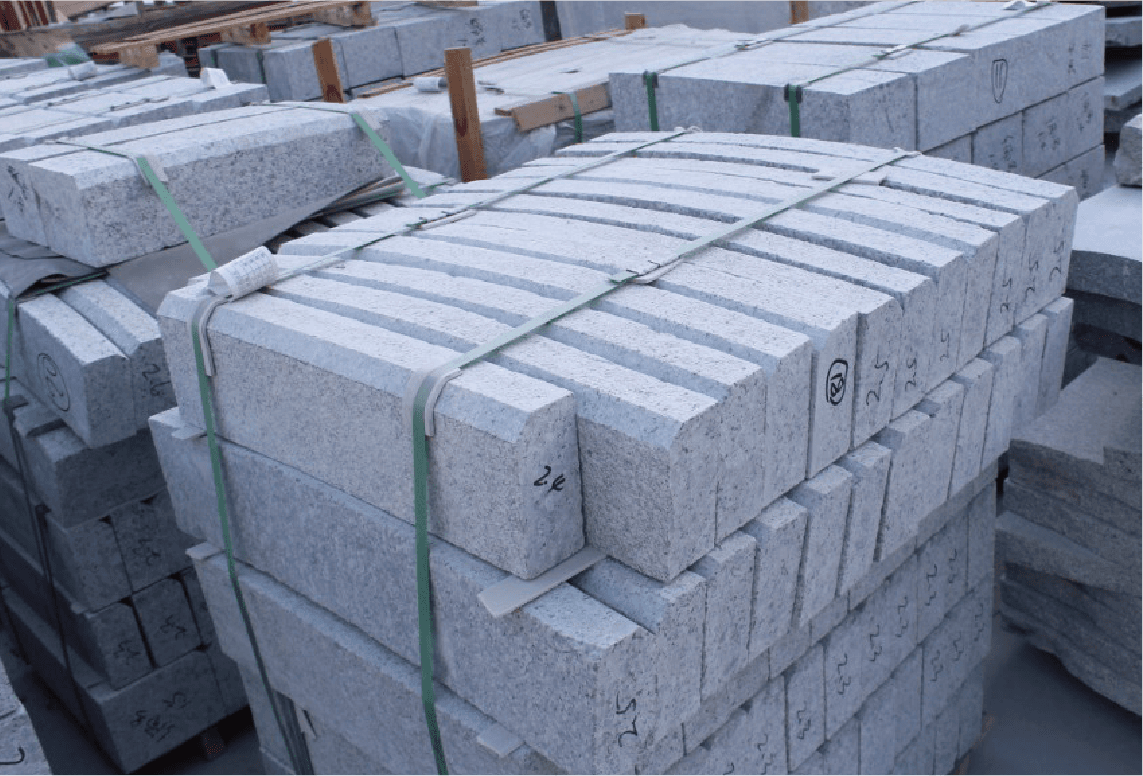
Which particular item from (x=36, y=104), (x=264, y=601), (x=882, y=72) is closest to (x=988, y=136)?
(x=882, y=72)

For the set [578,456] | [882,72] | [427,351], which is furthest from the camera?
[882,72]

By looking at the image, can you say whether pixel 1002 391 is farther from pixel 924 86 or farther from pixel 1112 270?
pixel 924 86

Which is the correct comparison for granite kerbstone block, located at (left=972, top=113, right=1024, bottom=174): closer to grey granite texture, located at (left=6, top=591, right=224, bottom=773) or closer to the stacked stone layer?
the stacked stone layer

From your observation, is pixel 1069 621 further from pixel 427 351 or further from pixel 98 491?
pixel 98 491

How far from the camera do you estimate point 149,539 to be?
4.71m

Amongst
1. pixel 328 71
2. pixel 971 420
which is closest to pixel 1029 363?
pixel 971 420

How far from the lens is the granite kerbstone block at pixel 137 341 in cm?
416

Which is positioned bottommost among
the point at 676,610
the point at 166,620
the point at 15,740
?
the point at 166,620

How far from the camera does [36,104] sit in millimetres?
6254

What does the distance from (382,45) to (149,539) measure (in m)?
5.41

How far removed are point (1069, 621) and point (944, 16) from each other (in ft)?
10.7

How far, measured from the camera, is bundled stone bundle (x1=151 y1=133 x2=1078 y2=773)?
8.07 feet

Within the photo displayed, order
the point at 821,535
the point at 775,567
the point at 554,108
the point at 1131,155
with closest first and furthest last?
the point at 775,567 → the point at 821,535 → the point at 1131,155 → the point at 554,108

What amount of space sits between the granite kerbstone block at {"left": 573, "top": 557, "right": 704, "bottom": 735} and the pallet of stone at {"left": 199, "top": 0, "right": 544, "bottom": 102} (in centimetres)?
666
